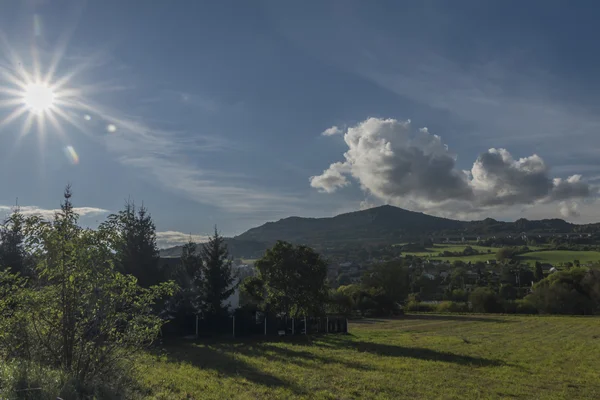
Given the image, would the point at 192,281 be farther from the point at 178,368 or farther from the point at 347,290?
the point at 347,290

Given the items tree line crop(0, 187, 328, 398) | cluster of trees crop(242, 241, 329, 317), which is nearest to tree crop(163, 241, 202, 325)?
cluster of trees crop(242, 241, 329, 317)

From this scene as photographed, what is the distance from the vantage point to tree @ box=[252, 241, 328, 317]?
34.2 meters

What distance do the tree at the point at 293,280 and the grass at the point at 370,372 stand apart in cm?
866

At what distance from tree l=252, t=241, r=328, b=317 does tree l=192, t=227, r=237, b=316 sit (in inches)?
131

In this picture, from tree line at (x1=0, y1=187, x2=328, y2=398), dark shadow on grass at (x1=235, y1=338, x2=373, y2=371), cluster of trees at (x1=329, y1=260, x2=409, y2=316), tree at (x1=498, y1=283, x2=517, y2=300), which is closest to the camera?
tree line at (x1=0, y1=187, x2=328, y2=398)

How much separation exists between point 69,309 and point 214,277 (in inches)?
962

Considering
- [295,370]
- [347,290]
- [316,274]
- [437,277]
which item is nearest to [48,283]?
[295,370]

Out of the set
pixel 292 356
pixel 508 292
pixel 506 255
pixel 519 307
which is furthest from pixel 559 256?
pixel 292 356

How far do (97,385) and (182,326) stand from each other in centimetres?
2312

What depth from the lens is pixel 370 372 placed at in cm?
1620

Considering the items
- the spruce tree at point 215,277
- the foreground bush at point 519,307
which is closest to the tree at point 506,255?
the foreground bush at point 519,307

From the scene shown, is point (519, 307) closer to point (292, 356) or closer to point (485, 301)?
point (485, 301)

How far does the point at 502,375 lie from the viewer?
53.2 ft

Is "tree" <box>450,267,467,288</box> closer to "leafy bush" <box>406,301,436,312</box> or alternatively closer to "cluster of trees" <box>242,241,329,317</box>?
"leafy bush" <box>406,301,436,312</box>
